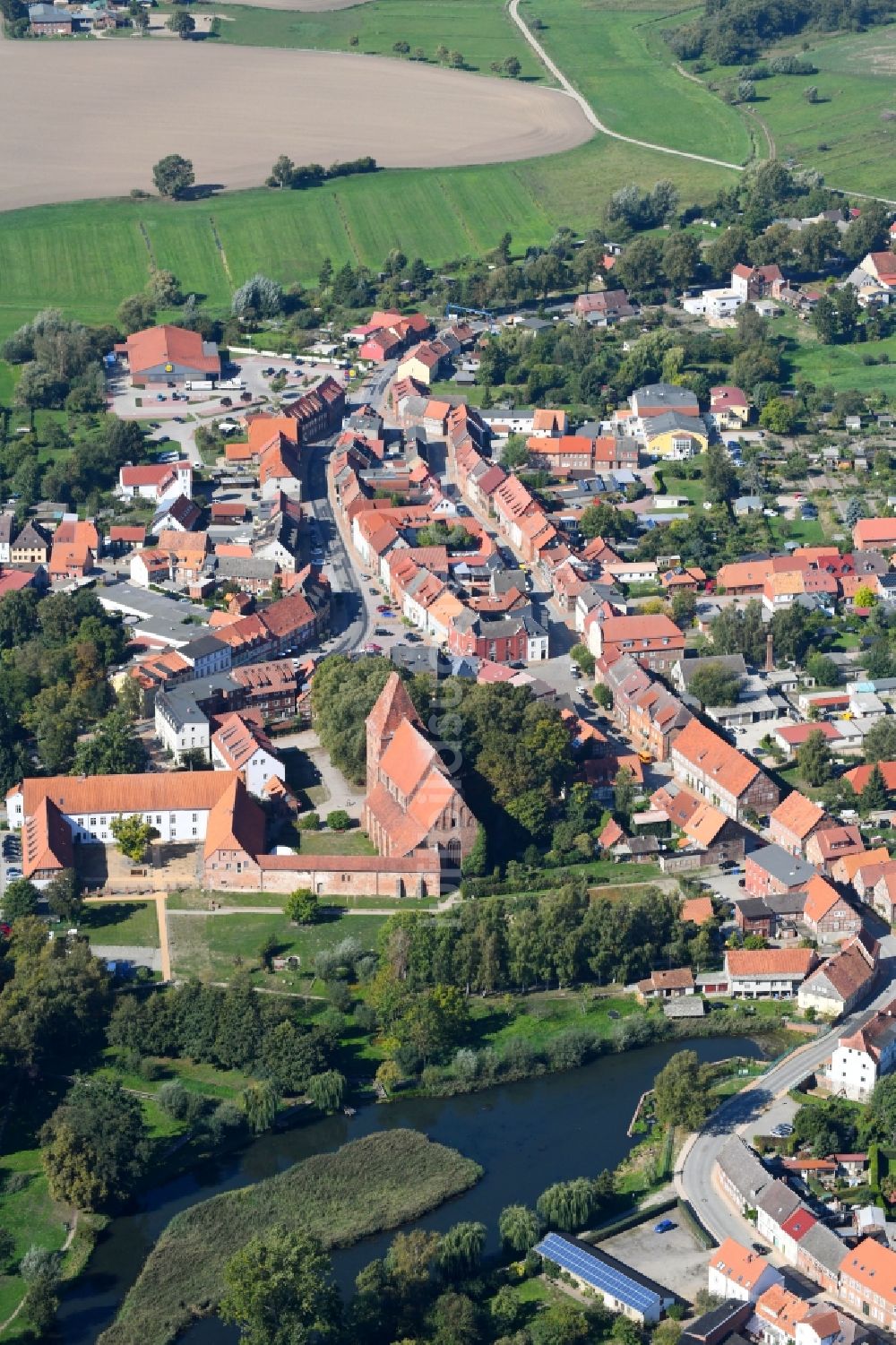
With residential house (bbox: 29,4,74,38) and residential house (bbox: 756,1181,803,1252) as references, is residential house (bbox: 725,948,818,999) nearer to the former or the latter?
residential house (bbox: 756,1181,803,1252)

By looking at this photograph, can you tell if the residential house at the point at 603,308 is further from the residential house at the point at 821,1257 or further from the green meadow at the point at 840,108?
the residential house at the point at 821,1257

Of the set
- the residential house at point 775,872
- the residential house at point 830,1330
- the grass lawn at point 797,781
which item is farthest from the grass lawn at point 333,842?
the residential house at point 830,1330

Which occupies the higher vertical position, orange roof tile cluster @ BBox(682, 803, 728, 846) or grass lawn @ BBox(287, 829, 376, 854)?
orange roof tile cluster @ BBox(682, 803, 728, 846)

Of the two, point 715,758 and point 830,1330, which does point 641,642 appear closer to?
point 715,758

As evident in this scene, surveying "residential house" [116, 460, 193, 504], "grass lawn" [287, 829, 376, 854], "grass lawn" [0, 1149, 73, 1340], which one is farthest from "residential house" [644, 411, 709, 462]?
"grass lawn" [0, 1149, 73, 1340]

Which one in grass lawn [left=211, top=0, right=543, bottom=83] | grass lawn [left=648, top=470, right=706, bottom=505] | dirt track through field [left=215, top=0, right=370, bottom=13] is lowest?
grass lawn [left=648, top=470, right=706, bottom=505]

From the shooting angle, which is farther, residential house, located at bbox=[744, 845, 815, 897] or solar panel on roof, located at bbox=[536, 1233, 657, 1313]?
residential house, located at bbox=[744, 845, 815, 897]
